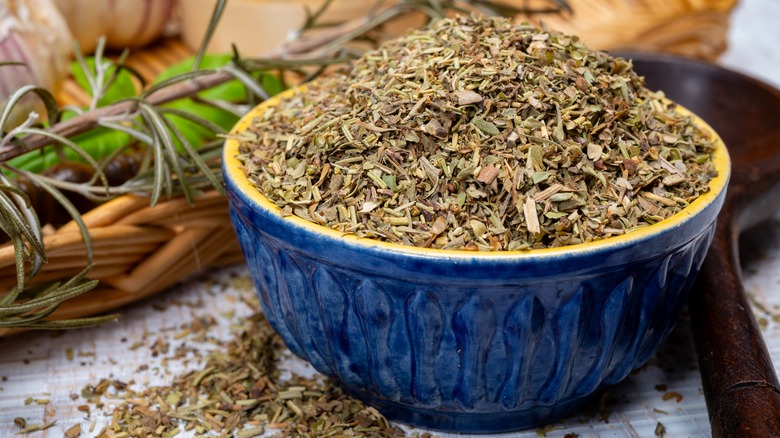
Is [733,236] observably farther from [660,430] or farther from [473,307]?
[473,307]

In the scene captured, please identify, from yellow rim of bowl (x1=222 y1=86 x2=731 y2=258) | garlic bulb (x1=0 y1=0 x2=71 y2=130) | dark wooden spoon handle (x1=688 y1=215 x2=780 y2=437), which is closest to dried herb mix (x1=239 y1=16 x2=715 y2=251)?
yellow rim of bowl (x1=222 y1=86 x2=731 y2=258)

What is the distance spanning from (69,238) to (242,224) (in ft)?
0.60

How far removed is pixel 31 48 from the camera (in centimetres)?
88

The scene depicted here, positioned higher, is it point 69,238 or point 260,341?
point 69,238

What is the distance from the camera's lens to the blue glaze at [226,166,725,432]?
0.53m

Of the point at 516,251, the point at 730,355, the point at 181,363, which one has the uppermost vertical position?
the point at 516,251

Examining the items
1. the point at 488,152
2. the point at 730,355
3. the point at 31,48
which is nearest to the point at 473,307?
the point at 488,152

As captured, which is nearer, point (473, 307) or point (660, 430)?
point (473, 307)

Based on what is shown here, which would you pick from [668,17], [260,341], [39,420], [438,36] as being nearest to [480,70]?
[438,36]

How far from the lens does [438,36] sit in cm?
68

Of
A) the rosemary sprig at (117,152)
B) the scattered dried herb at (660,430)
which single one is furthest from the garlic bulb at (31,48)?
the scattered dried herb at (660,430)

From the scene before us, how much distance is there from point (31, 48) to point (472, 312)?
0.60 m

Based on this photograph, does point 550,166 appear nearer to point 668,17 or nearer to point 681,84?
point 681,84

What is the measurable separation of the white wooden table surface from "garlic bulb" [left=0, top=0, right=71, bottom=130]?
23 centimetres
